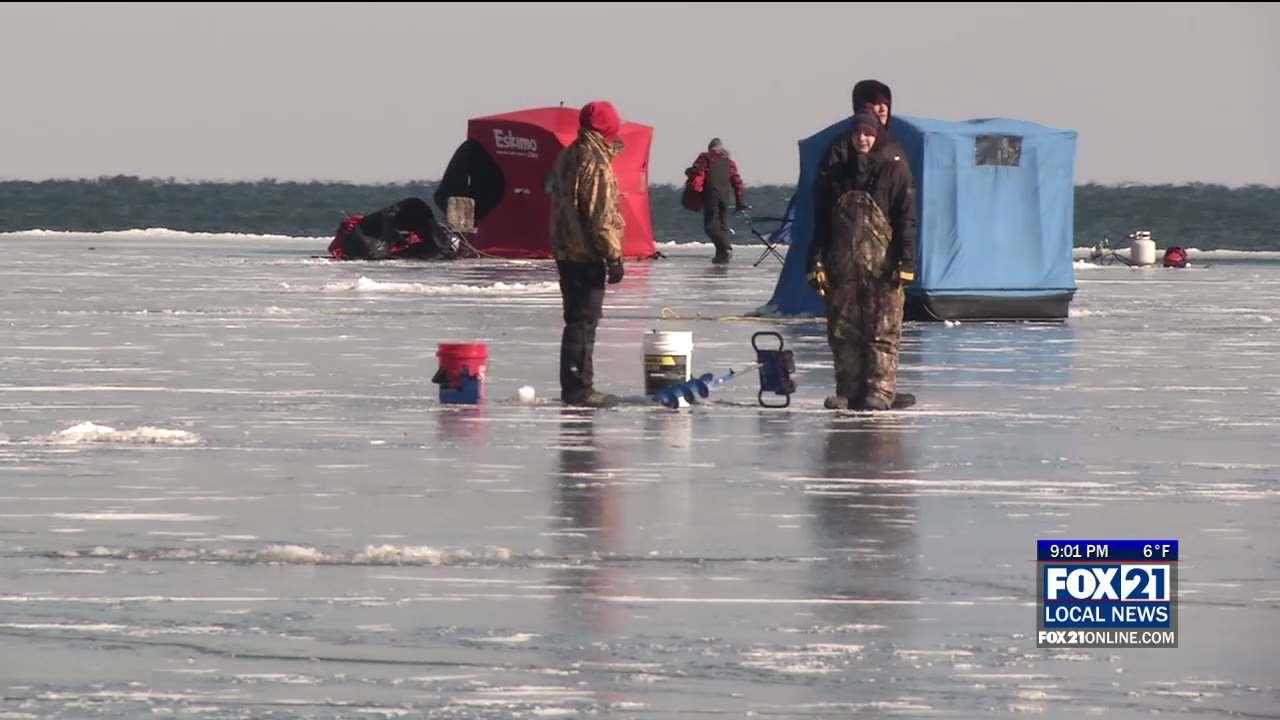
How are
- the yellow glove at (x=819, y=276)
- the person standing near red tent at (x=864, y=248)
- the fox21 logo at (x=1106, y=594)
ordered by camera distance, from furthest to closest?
the yellow glove at (x=819, y=276)
the person standing near red tent at (x=864, y=248)
the fox21 logo at (x=1106, y=594)

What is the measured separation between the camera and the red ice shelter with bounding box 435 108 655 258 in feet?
144

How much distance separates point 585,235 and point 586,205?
7.3 inches

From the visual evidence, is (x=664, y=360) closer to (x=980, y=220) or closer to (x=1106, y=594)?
(x=1106, y=594)

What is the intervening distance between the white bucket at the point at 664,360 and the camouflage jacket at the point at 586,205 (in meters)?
0.80

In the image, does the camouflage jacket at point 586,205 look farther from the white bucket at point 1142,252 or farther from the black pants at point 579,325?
the white bucket at point 1142,252

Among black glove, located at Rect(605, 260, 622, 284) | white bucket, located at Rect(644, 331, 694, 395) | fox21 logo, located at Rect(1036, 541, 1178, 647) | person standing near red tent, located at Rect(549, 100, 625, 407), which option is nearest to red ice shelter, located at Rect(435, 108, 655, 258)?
white bucket, located at Rect(644, 331, 694, 395)

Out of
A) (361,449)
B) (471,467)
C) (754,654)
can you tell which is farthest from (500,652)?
(361,449)

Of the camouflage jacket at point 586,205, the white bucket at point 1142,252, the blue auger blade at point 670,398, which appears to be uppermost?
the camouflage jacket at point 586,205

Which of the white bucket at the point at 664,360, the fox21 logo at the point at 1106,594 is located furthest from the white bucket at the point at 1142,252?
the fox21 logo at the point at 1106,594

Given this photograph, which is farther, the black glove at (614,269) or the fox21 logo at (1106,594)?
the black glove at (614,269)

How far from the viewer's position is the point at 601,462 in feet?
44.0

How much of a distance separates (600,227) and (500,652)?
818 cm

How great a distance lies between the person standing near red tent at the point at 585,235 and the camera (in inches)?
639

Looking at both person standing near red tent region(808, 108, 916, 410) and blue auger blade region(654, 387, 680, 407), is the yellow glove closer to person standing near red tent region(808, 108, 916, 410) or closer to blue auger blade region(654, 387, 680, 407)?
person standing near red tent region(808, 108, 916, 410)
